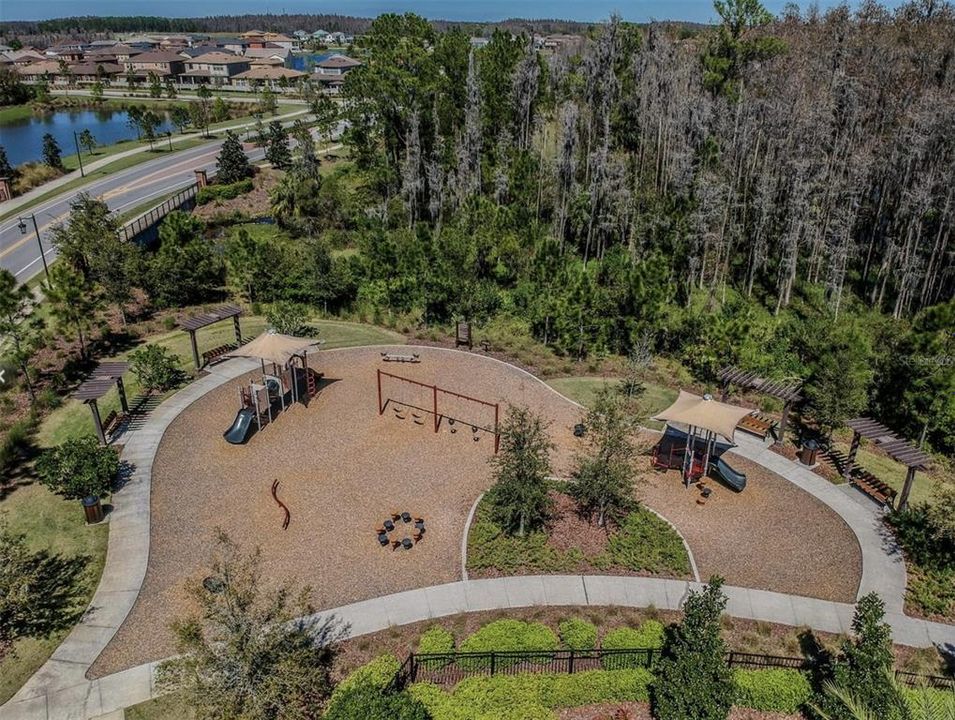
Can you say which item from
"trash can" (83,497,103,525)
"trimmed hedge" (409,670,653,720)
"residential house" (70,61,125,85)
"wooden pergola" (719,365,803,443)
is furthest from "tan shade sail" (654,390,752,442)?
"residential house" (70,61,125,85)

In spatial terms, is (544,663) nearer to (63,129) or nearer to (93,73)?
(63,129)

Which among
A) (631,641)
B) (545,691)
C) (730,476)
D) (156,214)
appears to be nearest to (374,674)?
(545,691)

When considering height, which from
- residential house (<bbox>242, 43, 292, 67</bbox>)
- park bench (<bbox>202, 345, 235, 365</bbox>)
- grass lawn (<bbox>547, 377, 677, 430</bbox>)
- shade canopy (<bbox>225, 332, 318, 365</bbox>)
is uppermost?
residential house (<bbox>242, 43, 292, 67</bbox>)

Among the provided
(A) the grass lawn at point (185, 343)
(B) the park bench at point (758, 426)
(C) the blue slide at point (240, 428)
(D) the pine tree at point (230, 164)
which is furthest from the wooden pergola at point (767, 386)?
(D) the pine tree at point (230, 164)

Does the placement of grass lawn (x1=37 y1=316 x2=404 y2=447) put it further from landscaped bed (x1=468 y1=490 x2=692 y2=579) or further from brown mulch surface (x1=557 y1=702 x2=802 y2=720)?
brown mulch surface (x1=557 y1=702 x2=802 y2=720)

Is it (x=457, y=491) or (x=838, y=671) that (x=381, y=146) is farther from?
(x=838, y=671)
